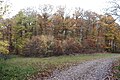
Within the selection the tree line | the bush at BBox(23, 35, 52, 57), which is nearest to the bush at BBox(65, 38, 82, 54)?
the tree line

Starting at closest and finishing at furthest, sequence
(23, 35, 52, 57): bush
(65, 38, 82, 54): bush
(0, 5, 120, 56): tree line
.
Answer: (23, 35, 52, 57): bush
(65, 38, 82, 54): bush
(0, 5, 120, 56): tree line

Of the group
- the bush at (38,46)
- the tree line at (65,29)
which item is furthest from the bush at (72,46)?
the bush at (38,46)

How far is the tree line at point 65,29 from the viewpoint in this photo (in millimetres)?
58531

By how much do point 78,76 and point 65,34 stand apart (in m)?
42.1

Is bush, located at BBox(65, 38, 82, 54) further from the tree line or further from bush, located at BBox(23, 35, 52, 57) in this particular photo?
bush, located at BBox(23, 35, 52, 57)

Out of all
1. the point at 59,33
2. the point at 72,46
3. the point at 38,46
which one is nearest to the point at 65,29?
the point at 59,33

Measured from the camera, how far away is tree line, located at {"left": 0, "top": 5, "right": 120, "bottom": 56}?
192 feet

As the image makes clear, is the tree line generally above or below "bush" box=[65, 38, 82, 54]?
above

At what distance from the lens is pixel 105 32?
63.6 metres

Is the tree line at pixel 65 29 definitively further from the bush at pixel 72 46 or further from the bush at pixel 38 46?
the bush at pixel 38 46

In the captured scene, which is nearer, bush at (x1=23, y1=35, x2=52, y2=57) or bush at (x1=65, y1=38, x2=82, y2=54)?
bush at (x1=23, y1=35, x2=52, y2=57)

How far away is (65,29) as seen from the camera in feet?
199

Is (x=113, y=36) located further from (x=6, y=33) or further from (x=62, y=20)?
(x=6, y=33)

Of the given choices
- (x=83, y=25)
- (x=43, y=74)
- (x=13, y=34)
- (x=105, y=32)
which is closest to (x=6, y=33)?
Answer: (x=13, y=34)
